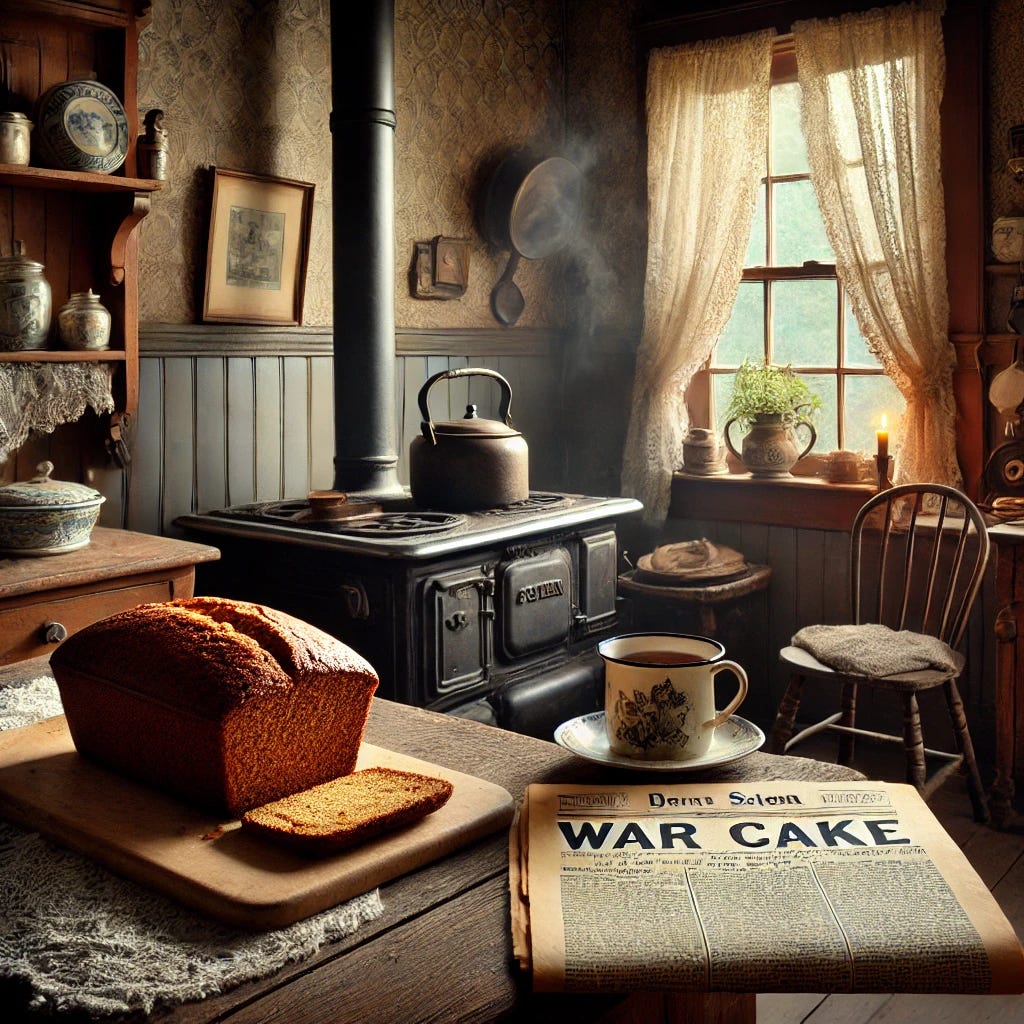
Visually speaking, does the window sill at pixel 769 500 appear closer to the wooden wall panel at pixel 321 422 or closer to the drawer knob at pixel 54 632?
the wooden wall panel at pixel 321 422

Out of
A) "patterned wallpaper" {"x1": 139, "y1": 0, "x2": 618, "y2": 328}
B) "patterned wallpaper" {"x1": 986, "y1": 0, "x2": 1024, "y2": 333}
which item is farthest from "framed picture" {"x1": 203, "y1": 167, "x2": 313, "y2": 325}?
"patterned wallpaper" {"x1": 986, "y1": 0, "x2": 1024, "y2": 333}

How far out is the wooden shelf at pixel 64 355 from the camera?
2467 millimetres

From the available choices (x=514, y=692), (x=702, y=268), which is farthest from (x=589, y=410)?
(x=514, y=692)

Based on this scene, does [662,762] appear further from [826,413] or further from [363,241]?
[826,413]

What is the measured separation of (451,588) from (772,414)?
1596 mm

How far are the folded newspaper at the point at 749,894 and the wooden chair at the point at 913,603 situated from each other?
1.96m

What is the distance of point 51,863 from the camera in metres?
0.84

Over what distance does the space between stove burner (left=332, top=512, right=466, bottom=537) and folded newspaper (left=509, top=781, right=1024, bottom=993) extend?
1800mm

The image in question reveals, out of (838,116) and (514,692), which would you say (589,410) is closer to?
(838,116)

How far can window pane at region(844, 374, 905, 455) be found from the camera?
3.72 metres

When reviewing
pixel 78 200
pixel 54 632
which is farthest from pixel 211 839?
pixel 78 200

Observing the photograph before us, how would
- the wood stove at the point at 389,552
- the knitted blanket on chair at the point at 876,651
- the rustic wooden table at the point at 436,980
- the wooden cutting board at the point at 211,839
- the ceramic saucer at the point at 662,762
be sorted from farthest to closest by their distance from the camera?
the knitted blanket on chair at the point at 876,651 → the wood stove at the point at 389,552 → the ceramic saucer at the point at 662,762 → the wooden cutting board at the point at 211,839 → the rustic wooden table at the point at 436,980

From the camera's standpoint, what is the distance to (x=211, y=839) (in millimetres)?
844

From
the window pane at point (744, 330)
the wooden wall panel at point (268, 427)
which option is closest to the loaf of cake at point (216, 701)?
the wooden wall panel at point (268, 427)
